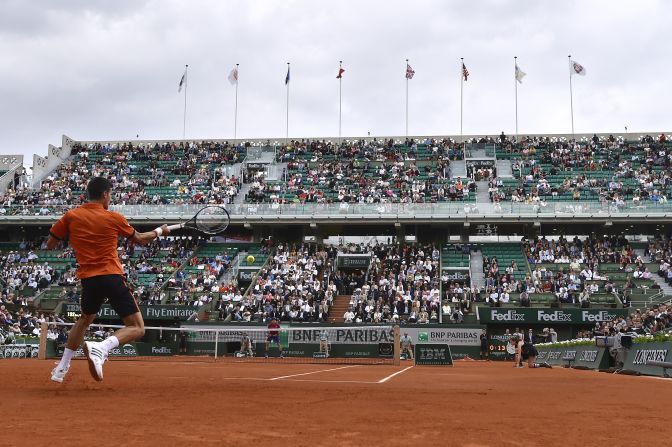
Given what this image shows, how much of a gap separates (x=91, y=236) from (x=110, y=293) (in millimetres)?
790

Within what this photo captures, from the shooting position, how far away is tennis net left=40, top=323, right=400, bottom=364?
32.7 meters

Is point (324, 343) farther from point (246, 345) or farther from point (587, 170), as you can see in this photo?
point (587, 170)

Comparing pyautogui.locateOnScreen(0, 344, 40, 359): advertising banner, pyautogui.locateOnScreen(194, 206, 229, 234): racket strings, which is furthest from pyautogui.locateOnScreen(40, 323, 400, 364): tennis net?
pyautogui.locateOnScreen(194, 206, 229, 234): racket strings

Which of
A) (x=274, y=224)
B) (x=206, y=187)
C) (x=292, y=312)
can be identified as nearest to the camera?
(x=292, y=312)

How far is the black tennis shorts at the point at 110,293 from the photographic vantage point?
9.02m

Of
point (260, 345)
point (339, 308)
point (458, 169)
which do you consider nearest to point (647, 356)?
point (260, 345)

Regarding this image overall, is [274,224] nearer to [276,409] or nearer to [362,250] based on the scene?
[362,250]

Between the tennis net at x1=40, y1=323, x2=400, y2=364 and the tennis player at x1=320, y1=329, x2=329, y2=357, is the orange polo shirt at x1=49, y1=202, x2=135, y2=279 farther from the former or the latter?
the tennis player at x1=320, y1=329, x2=329, y2=357

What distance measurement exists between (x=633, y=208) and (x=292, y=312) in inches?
926

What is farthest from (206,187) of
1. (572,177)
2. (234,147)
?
(572,177)

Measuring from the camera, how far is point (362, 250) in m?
48.0

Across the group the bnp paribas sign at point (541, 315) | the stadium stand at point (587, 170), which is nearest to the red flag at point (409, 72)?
the stadium stand at point (587, 170)

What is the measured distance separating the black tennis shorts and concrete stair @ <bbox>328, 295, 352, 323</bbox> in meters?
31.3

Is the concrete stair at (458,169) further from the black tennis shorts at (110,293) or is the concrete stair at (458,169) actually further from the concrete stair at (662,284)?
the black tennis shorts at (110,293)
